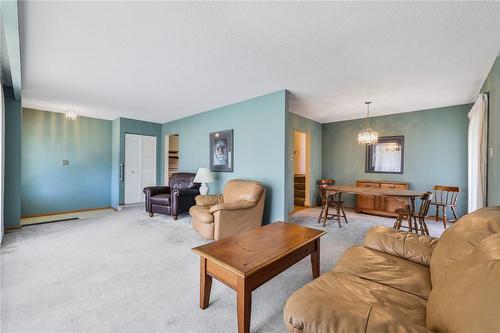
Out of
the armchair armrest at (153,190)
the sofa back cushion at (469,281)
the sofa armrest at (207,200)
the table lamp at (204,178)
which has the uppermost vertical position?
the table lamp at (204,178)

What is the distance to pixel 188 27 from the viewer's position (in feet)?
6.38

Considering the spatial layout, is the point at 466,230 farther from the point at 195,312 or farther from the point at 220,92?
the point at 220,92

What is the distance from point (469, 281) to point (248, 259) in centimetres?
115

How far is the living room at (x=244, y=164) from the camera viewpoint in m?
1.37

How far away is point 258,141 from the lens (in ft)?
12.6

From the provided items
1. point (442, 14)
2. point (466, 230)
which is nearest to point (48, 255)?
point (466, 230)

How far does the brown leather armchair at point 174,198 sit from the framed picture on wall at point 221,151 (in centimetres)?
63

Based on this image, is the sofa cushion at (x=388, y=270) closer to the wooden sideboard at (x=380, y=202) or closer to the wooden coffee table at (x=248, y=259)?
the wooden coffee table at (x=248, y=259)

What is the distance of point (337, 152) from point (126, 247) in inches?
210

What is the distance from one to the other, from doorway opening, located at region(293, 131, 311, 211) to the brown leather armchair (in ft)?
8.77

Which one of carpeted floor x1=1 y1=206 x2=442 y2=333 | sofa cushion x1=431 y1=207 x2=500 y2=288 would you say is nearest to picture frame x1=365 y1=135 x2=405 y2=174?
carpeted floor x1=1 y1=206 x2=442 y2=333

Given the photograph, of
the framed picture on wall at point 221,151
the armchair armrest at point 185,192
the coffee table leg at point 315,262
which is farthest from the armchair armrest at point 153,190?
the coffee table leg at point 315,262

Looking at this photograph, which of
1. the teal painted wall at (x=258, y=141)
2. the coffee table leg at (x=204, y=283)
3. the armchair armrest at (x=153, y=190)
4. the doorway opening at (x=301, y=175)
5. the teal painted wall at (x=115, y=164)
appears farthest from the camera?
the doorway opening at (x=301, y=175)

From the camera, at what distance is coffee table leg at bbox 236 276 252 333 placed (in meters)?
1.36
